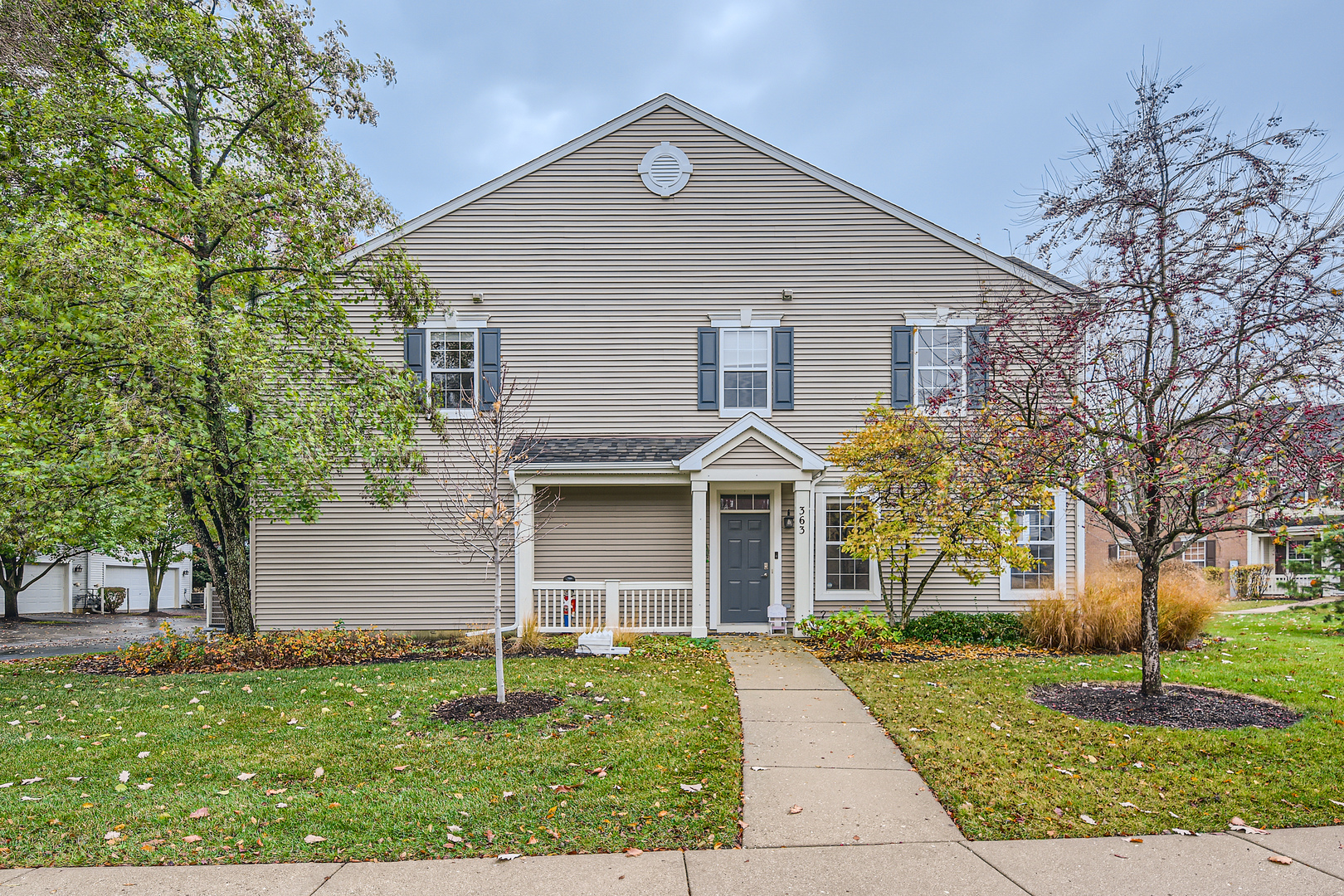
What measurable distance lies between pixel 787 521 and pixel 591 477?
3371 mm

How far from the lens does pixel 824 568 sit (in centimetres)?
1239

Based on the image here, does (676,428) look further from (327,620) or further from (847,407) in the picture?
(327,620)

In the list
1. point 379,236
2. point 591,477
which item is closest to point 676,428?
point 591,477

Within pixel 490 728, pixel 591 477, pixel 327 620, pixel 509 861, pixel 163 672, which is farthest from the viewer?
pixel 327 620

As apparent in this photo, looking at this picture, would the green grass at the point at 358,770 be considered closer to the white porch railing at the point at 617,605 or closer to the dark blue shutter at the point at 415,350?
the white porch railing at the point at 617,605

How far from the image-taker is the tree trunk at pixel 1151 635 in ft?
23.1

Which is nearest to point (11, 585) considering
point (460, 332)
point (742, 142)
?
point (460, 332)

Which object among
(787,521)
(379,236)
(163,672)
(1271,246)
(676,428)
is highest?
(379,236)

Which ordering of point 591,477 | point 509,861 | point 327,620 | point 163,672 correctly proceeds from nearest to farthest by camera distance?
point 509,861 → point 163,672 → point 591,477 → point 327,620

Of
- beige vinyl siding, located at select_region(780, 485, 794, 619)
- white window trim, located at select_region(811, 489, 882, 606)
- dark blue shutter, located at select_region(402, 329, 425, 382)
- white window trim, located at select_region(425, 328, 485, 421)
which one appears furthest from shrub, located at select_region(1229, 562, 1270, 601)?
dark blue shutter, located at select_region(402, 329, 425, 382)

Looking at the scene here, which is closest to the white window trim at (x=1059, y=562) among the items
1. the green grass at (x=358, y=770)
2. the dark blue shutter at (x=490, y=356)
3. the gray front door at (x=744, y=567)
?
the gray front door at (x=744, y=567)

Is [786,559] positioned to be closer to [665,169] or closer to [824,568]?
[824,568]

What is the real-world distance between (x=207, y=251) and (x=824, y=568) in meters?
10.5

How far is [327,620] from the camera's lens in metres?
12.4
